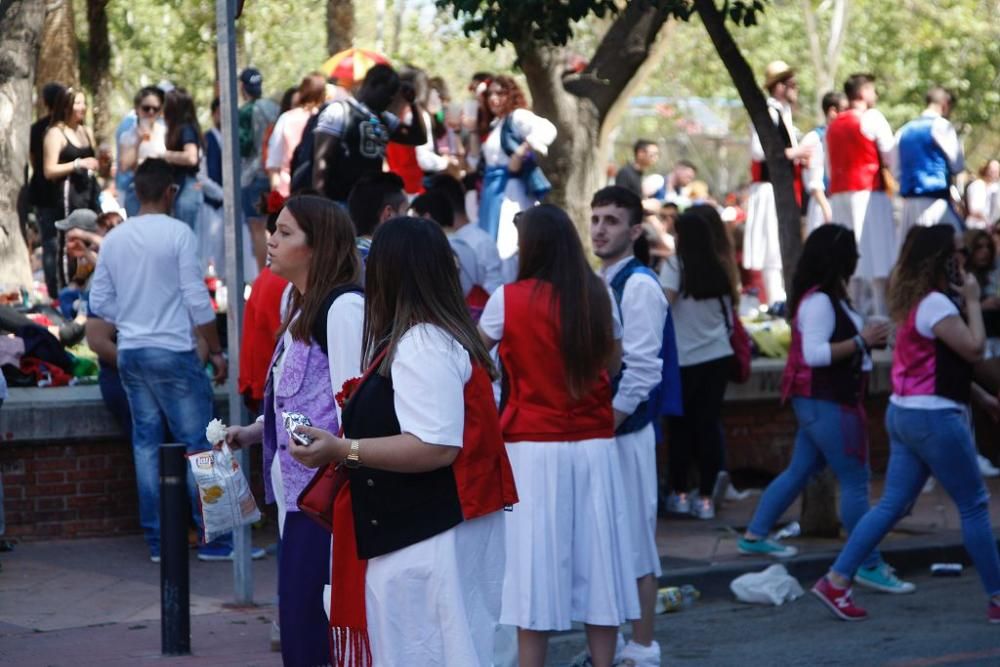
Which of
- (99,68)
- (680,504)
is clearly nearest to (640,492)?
(680,504)

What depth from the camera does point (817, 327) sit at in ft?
31.8

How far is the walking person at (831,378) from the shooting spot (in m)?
9.64

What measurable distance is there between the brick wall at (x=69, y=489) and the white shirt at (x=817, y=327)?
4.19m

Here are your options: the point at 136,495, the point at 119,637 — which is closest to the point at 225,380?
the point at 136,495

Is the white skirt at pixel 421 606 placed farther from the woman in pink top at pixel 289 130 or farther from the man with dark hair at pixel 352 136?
the woman in pink top at pixel 289 130

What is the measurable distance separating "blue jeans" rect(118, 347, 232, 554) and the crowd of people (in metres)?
0.01

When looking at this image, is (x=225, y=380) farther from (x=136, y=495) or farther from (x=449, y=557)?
(x=449, y=557)

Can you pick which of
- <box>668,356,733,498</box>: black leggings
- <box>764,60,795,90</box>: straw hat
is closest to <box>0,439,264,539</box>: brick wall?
<box>668,356,733,498</box>: black leggings

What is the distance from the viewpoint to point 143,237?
9789mm

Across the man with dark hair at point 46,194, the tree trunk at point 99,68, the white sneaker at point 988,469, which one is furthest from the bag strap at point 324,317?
the tree trunk at point 99,68

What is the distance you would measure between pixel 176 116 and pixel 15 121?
1.28 metres

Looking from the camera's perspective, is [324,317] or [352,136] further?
[352,136]

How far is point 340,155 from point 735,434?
4.19 metres

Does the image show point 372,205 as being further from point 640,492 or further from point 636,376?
point 640,492
